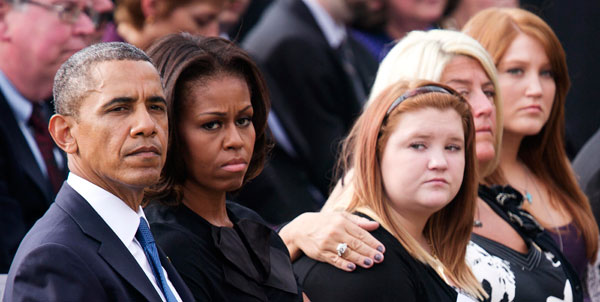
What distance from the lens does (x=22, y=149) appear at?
427 cm

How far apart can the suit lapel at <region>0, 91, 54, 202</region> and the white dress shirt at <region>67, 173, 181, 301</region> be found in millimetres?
1757

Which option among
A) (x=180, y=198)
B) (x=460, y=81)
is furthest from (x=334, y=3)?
(x=180, y=198)

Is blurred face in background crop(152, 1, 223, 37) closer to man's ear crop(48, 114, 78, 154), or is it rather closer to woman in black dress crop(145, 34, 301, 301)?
woman in black dress crop(145, 34, 301, 301)

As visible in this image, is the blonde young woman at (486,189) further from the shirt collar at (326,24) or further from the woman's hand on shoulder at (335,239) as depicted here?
the shirt collar at (326,24)

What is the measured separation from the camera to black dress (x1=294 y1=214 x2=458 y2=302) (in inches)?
128

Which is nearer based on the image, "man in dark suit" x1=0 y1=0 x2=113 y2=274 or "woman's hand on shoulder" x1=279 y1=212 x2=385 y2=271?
"woman's hand on shoulder" x1=279 y1=212 x2=385 y2=271

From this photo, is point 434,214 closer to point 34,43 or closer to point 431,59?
point 431,59

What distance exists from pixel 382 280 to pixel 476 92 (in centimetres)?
126

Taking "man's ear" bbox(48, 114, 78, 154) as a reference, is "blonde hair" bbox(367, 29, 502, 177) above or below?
below

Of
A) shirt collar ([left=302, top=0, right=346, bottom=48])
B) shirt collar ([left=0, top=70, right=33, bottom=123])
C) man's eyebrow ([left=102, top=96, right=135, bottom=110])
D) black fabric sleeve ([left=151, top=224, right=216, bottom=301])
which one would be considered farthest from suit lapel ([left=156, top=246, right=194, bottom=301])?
shirt collar ([left=302, top=0, right=346, bottom=48])

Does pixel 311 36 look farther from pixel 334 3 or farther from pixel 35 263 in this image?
pixel 35 263

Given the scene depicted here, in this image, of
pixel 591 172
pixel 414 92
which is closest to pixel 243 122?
pixel 414 92

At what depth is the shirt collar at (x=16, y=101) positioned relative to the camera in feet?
14.7

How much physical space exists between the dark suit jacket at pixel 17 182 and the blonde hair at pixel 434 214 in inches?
53.6
